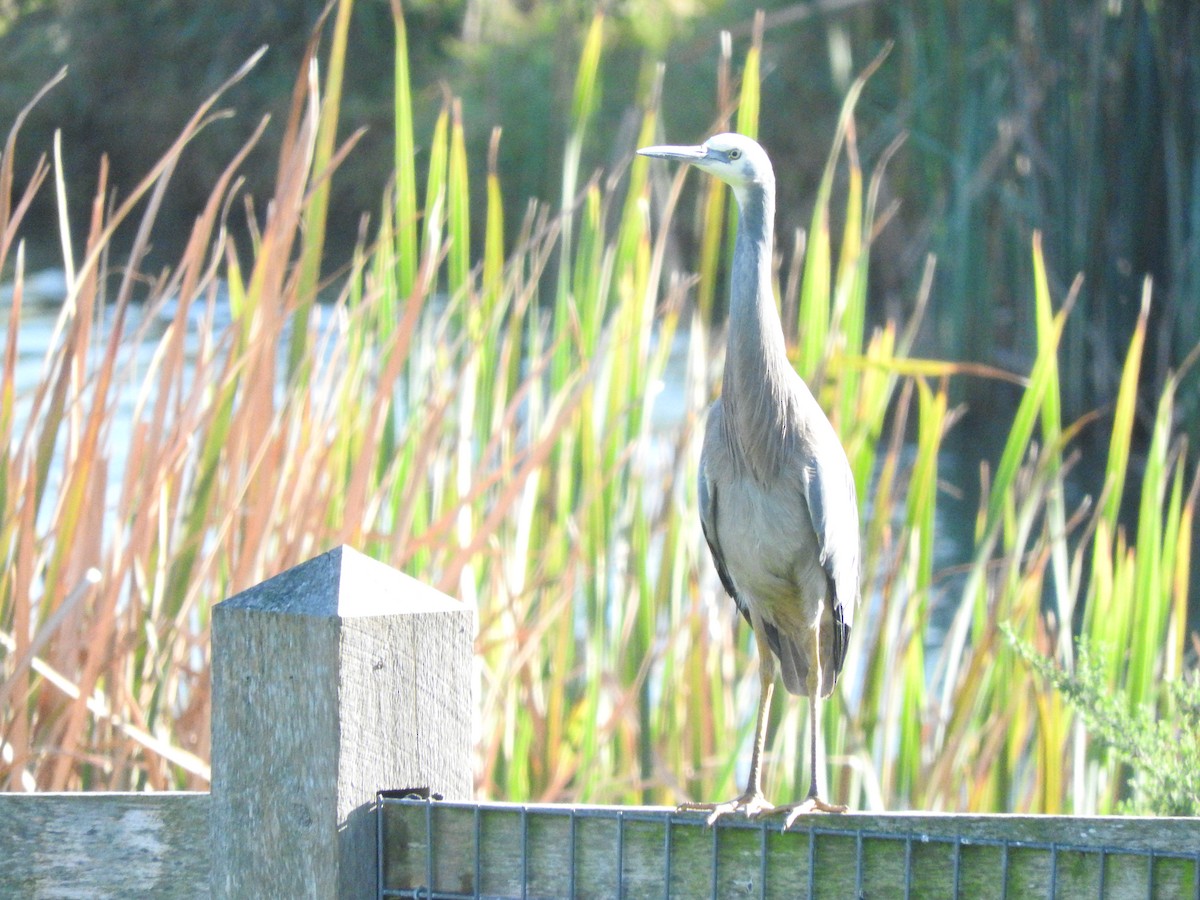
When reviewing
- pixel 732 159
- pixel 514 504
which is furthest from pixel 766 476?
pixel 514 504

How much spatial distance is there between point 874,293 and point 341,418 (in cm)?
906

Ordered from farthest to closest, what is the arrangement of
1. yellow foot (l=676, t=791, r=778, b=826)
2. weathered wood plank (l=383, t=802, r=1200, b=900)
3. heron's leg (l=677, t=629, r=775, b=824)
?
heron's leg (l=677, t=629, r=775, b=824) < yellow foot (l=676, t=791, r=778, b=826) < weathered wood plank (l=383, t=802, r=1200, b=900)

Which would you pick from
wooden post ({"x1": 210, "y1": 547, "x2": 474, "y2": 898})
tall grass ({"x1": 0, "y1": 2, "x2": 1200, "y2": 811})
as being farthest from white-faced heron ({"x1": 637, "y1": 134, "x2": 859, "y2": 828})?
wooden post ({"x1": 210, "y1": 547, "x2": 474, "y2": 898})

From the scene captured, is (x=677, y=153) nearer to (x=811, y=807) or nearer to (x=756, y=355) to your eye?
(x=756, y=355)

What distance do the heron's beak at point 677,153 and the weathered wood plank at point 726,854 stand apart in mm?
903

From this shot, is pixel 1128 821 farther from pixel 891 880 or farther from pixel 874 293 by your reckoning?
pixel 874 293

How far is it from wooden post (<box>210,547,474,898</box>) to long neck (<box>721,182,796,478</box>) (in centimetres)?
81

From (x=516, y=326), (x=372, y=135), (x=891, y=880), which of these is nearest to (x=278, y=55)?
(x=372, y=135)

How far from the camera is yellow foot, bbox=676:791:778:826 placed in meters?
1.48

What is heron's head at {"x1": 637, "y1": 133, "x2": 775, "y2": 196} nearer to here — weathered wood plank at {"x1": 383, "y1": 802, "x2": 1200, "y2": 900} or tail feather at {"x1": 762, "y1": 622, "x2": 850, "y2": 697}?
tail feather at {"x1": 762, "y1": 622, "x2": 850, "y2": 697}

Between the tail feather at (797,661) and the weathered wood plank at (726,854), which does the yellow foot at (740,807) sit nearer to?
the weathered wood plank at (726,854)

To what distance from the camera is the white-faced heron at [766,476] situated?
6.30ft

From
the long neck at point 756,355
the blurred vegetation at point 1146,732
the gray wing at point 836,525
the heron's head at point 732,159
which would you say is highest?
the heron's head at point 732,159

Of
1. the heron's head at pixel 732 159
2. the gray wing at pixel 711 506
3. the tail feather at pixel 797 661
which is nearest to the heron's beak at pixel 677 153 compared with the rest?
the heron's head at pixel 732 159
